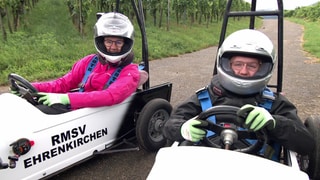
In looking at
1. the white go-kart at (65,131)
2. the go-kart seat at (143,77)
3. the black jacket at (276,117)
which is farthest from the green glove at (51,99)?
the black jacket at (276,117)

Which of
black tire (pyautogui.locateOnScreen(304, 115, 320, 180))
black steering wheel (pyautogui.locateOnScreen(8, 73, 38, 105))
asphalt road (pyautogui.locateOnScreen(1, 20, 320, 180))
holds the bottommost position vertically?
asphalt road (pyautogui.locateOnScreen(1, 20, 320, 180))

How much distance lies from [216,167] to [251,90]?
0.77m

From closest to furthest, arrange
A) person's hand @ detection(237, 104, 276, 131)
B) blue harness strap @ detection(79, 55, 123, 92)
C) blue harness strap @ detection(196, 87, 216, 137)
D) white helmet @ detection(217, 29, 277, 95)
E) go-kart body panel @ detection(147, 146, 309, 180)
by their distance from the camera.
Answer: go-kart body panel @ detection(147, 146, 309, 180) < person's hand @ detection(237, 104, 276, 131) < white helmet @ detection(217, 29, 277, 95) < blue harness strap @ detection(196, 87, 216, 137) < blue harness strap @ detection(79, 55, 123, 92)

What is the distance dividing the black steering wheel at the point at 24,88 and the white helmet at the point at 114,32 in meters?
0.79

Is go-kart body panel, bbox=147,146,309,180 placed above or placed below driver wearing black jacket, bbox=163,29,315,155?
below

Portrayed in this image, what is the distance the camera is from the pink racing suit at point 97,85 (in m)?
3.03

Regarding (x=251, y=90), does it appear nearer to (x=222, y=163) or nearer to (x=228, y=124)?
(x=228, y=124)

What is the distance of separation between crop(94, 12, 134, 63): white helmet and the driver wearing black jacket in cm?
123

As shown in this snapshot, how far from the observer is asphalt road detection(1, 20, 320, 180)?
10.8 ft

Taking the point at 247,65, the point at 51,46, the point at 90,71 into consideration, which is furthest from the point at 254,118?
the point at 51,46

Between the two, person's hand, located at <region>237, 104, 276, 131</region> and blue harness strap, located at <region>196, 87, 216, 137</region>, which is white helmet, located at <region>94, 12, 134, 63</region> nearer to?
blue harness strap, located at <region>196, 87, 216, 137</region>

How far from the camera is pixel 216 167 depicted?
1.66 meters

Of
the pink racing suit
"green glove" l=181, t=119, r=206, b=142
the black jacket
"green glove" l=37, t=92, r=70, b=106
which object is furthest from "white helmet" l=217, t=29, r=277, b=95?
"green glove" l=37, t=92, r=70, b=106

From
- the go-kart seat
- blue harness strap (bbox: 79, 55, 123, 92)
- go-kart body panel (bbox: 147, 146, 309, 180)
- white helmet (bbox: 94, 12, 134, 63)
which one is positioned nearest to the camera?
go-kart body panel (bbox: 147, 146, 309, 180)
